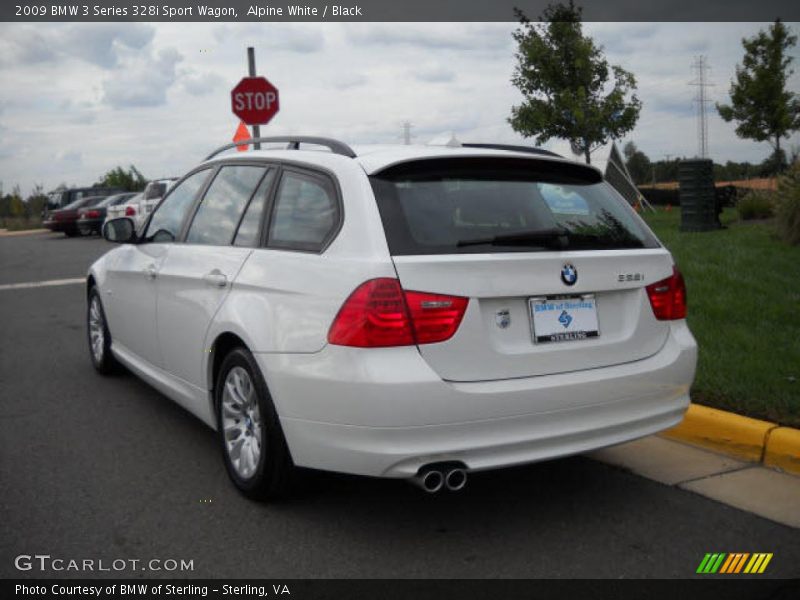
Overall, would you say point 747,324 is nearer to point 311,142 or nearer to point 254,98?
point 311,142

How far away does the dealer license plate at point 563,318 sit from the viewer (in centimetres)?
341

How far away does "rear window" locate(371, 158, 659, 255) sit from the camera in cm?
339

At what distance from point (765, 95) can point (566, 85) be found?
1004 centimetres

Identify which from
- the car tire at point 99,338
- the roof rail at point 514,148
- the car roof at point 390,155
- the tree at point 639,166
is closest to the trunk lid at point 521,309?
the car roof at point 390,155

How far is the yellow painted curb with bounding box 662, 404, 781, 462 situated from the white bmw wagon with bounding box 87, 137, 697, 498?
27.4 inches

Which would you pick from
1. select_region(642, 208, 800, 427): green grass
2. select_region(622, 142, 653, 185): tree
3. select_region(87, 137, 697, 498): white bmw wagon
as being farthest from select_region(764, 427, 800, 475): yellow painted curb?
select_region(622, 142, 653, 185): tree

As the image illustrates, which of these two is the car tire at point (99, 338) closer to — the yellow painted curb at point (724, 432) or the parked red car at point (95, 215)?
the yellow painted curb at point (724, 432)

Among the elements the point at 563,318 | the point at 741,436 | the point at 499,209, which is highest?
the point at 499,209

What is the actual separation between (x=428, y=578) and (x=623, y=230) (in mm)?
1829

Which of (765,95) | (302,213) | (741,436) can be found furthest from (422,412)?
(765,95)

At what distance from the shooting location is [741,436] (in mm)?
4348

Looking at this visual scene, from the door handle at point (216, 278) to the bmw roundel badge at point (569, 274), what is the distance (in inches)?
Result: 63.9

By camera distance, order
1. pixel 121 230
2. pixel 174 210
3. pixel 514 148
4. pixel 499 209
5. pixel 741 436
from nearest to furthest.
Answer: pixel 499 209
pixel 514 148
pixel 741 436
pixel 174 210
pixel 121 230

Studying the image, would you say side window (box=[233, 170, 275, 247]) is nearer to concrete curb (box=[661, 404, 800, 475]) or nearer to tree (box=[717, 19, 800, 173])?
concrete curb (box=[661, 404, 800, 475])
